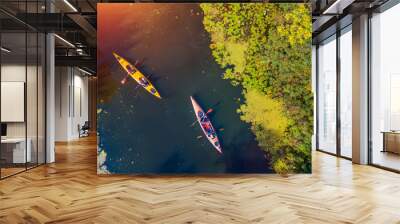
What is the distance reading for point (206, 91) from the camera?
633 cm

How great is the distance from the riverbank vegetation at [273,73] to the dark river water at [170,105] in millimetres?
199

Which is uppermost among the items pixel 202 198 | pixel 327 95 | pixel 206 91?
pixel 327 95

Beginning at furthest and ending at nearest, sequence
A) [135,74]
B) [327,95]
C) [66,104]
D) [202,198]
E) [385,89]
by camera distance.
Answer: [66,104] < [327,95] < [385,89] < [135,74] < [202,198]

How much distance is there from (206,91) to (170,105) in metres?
0.68

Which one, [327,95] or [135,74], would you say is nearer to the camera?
[135,74]

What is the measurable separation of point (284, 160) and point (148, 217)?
321cm

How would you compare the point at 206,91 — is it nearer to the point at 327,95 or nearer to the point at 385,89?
the point at 385,89

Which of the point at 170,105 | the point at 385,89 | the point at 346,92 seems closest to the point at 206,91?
the point at 170,105

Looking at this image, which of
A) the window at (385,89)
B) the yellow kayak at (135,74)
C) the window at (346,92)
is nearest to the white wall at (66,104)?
the yellow kayak at (135,74)

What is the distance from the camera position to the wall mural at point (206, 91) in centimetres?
629

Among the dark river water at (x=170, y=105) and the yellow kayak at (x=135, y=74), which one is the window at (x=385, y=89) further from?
the yellow kayak at (x=135, y=74)

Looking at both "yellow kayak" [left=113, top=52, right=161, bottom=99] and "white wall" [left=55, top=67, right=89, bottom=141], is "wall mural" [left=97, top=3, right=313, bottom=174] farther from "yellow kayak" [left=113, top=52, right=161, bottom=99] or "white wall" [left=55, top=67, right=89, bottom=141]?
"white wall" [left=55, top=67, right=89, bottom=141]

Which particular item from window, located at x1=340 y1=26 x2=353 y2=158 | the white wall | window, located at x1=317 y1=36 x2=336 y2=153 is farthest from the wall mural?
the white wall

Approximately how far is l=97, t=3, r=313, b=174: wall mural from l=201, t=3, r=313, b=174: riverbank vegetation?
18 millimetres
